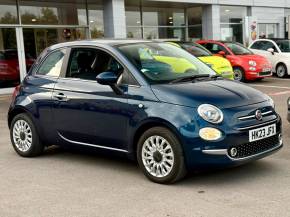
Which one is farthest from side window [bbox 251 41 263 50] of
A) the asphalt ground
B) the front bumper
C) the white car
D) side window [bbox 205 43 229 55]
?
the front bumper

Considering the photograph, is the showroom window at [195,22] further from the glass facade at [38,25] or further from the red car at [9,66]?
the red car at [9,66]

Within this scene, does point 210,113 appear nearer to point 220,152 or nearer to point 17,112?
point 220,152

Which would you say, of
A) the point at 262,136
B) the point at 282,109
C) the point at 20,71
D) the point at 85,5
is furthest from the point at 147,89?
the point at 85,5

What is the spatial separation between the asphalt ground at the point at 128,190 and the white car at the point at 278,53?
1202cm

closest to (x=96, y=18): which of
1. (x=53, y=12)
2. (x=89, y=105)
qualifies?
(x=53, y=12)

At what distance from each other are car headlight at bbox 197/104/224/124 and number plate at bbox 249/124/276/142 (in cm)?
39

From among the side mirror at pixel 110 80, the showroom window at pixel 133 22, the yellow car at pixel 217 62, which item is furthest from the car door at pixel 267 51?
the side mirror at pixel 110 80

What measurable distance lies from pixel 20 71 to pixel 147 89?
1216 cm

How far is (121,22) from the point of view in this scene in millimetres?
19062

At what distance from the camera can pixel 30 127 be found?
6.57m

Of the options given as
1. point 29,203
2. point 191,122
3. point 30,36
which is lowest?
point 29,203

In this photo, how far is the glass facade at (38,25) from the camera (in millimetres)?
16172

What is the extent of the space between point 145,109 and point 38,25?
12.9 meters

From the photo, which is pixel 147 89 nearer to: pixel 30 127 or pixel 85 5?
pixel 30 127
